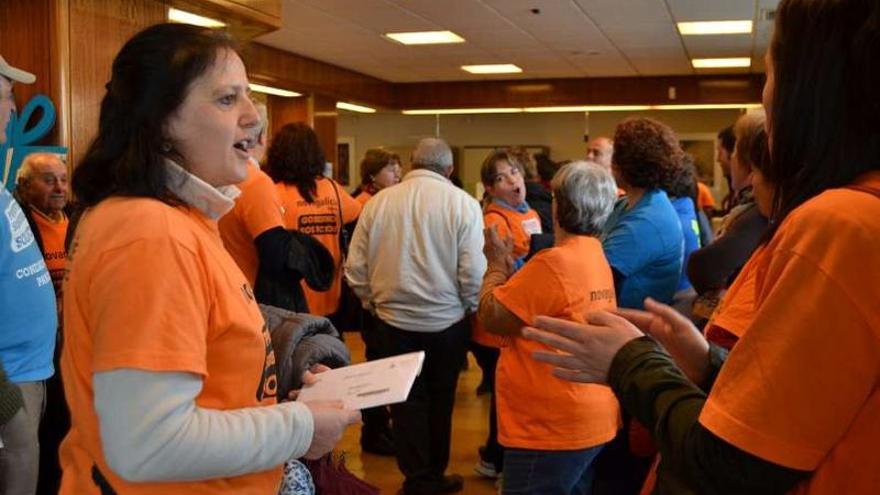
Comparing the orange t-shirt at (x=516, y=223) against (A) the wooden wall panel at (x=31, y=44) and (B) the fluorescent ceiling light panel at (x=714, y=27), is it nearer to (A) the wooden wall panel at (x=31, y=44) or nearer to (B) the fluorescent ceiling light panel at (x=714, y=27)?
(A) the wooden wall panel at (x=31, y=44)

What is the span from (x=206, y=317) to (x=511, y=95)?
1158 centimetres

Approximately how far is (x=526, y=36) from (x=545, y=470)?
21.9ft

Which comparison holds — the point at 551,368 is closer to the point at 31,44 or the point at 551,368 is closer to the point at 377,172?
the point at 31,44

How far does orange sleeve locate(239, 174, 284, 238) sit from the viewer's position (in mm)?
3129

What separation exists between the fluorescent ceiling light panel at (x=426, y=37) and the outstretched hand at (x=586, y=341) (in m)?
7.54

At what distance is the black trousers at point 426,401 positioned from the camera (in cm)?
386

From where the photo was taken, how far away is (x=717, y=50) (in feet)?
31.8

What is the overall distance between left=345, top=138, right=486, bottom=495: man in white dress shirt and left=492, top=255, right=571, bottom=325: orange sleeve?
3.86 ft

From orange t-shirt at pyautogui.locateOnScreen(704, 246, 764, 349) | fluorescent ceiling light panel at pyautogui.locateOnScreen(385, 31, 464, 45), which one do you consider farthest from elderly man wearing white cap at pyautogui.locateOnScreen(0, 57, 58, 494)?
fluorescent ceiling light panel at pyautogui.locateOnScreen(385, 31, 464, 45)

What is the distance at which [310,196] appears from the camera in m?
4.09

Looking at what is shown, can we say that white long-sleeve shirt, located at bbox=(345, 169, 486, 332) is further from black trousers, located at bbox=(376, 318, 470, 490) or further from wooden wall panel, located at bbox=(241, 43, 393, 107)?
wooden wall panel, located at bbox=(241, 43, 393, 107)

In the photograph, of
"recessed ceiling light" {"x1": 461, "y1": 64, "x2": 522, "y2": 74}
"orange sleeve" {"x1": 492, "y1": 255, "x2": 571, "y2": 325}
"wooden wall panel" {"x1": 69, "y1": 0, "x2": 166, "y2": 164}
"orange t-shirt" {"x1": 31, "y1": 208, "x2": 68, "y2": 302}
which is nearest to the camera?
"orange sleeve" {"x1": 492, "y1": 255, "x2": 571, "y2": 325}

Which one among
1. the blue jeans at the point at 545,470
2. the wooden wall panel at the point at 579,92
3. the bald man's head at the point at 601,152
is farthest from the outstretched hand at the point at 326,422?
the wooden wall panel at the point at 579,92

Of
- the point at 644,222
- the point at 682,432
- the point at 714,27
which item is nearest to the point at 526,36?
the point at 714,27
